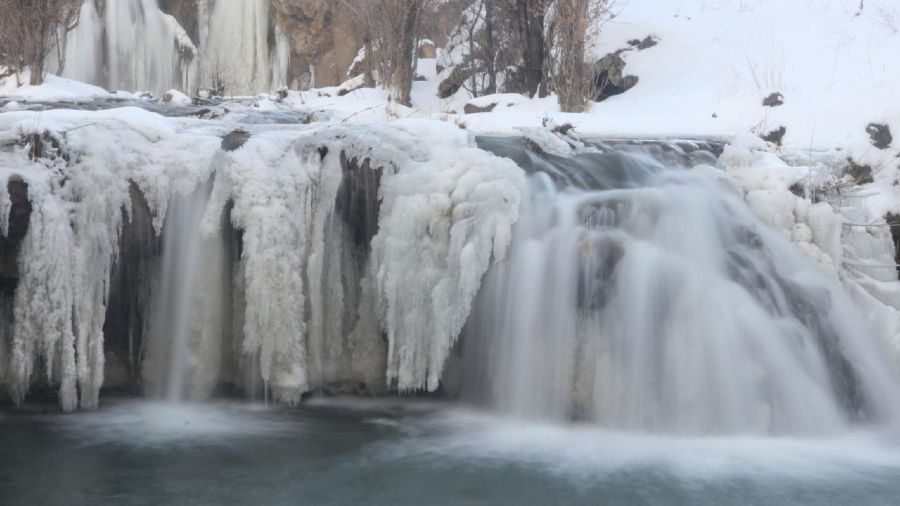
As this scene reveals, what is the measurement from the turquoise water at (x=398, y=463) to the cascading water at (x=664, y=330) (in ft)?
0.56

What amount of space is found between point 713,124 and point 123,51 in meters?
11.5

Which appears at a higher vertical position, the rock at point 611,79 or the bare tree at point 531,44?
the bare tree at point 531,44

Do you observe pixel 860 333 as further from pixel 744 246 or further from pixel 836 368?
pixel 744 246

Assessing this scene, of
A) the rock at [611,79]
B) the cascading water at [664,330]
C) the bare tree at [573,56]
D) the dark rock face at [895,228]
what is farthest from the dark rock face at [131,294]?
the rock at [611,79]

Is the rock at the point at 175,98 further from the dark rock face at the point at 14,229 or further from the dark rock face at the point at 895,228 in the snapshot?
the dark rock face at the point at 895,228

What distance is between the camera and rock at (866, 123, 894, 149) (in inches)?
257

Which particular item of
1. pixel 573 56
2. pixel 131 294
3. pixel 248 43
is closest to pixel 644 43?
pixel 573 56

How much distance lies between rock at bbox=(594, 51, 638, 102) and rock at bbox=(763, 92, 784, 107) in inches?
118

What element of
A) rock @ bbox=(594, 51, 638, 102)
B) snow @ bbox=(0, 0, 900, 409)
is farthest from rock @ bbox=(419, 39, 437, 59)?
snow @ bbox=(0, 0, 900, 409)

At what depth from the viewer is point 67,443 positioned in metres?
4.21

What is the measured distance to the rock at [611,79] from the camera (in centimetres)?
1100

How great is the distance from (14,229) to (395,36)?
703 cm

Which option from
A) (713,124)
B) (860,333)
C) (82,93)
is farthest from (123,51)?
(860,333)

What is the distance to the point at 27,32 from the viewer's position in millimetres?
9984
